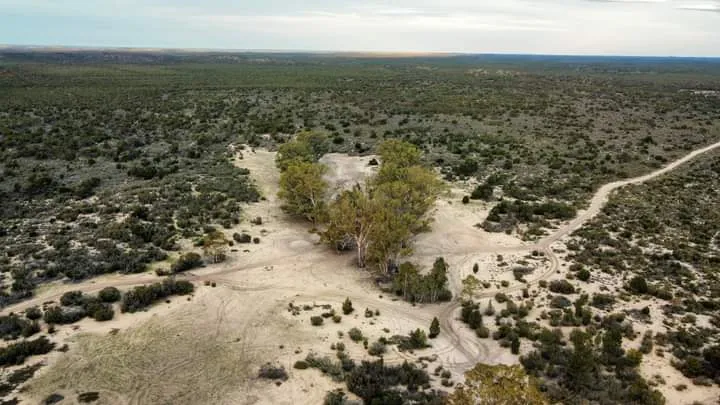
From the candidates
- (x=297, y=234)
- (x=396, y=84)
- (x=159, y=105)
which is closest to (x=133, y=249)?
(x=297, y=234)

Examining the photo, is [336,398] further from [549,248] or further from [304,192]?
[304,192]

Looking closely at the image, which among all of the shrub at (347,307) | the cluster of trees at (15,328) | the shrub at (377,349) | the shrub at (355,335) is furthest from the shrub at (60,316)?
the shrub at (377,349)

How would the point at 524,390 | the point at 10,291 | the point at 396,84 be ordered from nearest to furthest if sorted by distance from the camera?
the point at 524,390 < the point at 10,291 < the point at 396,84

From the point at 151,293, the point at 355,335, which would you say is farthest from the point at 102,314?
the point at 355,335

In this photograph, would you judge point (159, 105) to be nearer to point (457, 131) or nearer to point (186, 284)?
point (457, 131)

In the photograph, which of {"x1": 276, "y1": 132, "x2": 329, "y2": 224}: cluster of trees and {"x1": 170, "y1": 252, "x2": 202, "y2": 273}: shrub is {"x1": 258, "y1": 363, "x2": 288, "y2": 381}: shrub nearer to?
{"x1": 170, "y1": 252, "x2": 202, "y2": 273}: shrub

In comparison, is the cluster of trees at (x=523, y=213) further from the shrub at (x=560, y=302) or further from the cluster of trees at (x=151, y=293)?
the cluster of trees at (x=151, y=293)

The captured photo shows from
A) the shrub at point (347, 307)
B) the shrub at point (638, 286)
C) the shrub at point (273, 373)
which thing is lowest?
the shrub at point (273, 373)
